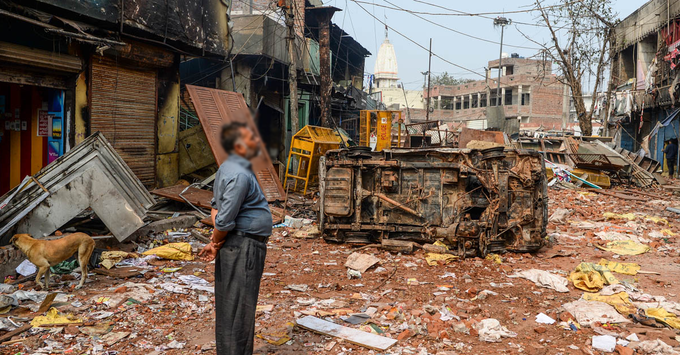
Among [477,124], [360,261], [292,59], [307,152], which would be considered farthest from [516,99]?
[360,261]

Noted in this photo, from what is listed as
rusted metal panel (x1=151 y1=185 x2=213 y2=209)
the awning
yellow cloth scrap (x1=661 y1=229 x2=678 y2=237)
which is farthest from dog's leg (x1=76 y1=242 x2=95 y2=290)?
the awning

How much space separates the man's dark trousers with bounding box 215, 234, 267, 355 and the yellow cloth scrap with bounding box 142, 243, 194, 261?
138 inches

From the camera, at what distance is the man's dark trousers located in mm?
2955

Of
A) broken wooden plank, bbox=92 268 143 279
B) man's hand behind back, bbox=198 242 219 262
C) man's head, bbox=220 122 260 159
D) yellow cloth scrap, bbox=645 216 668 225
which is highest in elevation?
man's head, bbox=220 122 260 159

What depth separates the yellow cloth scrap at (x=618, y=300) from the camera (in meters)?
4.60

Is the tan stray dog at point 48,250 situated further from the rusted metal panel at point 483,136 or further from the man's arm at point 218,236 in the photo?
the rusted metal panel at point 483,136

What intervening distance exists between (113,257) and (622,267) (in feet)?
22.0

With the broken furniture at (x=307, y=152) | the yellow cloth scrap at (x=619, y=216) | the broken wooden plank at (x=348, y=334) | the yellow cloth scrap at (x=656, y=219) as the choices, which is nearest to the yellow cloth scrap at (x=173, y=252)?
the broken wooden plank at (x=348, y=334)

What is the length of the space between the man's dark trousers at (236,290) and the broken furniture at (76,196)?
3583mm

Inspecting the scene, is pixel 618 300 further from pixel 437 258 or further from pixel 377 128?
pixel 377 128

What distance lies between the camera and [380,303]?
191 inches

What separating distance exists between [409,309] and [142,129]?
763cm

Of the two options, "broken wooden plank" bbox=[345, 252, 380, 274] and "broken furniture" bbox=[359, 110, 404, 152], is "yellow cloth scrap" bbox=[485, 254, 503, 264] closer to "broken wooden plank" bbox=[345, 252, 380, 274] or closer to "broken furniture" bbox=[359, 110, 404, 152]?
"broken wooden plank" bbox=[345, 252, 380, 274]

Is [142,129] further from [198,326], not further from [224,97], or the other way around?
[198,326]
